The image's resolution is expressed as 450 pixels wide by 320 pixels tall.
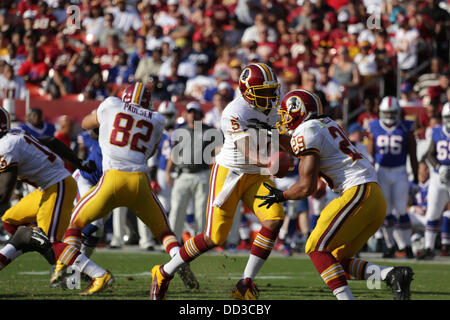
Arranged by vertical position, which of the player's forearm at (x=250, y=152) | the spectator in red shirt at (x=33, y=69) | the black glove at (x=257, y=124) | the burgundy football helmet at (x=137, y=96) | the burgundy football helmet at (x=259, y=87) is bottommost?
the spectator in red shirt at (x=33, y=69)

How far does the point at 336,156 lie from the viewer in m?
5.43

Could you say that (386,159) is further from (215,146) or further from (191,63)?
(191,63)

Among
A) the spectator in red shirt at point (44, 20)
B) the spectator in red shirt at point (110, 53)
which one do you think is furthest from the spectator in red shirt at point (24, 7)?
the spectator in red shirt at point (110, 53)

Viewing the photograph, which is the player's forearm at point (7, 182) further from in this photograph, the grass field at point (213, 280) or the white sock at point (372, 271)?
the white sock at point (372, 271)

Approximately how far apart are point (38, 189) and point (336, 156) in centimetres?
274

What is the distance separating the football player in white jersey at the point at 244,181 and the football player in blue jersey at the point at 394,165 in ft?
14.3

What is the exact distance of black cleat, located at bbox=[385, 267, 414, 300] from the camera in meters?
5.37

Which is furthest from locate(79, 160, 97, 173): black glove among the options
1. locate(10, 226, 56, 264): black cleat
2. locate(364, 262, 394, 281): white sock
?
locate(364, 262, 394, 281): white sock

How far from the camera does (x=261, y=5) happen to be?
16.6m

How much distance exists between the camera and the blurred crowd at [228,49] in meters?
13.3

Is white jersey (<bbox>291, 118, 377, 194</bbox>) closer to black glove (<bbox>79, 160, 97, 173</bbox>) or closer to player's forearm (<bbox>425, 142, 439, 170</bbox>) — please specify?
black glove (<bbox>79, 160, 97, 173</bbox>)

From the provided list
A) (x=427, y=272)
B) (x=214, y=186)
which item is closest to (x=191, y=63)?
(x=427, y=272)

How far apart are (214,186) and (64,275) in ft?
4.77

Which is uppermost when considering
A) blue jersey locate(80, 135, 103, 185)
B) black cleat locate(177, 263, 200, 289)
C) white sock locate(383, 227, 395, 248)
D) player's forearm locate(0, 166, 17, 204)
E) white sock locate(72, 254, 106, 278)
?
player's forearm locate(0, 166, 17, 204)
